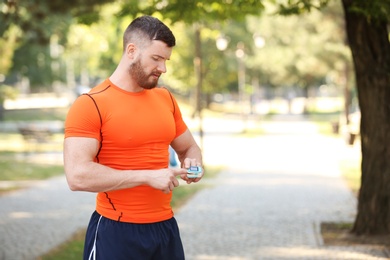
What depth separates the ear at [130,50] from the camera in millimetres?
3740

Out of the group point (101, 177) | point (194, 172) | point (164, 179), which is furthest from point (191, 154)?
point (101, 177)

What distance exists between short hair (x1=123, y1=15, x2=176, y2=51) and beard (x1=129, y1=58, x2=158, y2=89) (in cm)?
10

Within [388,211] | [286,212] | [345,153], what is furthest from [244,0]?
[345,153]

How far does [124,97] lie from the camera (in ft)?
12.3

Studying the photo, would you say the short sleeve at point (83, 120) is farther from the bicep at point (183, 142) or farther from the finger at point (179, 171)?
the bicep at point (183, 142)

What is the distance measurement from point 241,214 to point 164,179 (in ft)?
32.6

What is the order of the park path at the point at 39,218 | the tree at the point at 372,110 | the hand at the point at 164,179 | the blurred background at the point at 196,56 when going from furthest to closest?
the blurred background at the point at 196,56 < the tree at the point at 372,110 < the park path at the point at 39,218 < the hand at the point at 164,179

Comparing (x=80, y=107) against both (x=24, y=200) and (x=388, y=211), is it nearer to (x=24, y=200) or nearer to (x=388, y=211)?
(x=388, y=211)

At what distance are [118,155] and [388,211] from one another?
304 inches

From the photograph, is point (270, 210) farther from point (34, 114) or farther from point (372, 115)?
point (34, 114)

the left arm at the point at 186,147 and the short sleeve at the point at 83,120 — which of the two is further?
the left arm at the point at 186,147

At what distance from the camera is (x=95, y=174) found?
11.9 ft

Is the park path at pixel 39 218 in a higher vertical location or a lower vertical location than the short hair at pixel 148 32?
lower

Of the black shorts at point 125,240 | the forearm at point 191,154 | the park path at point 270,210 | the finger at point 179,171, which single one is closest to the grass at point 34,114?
the park path at point 270,210
